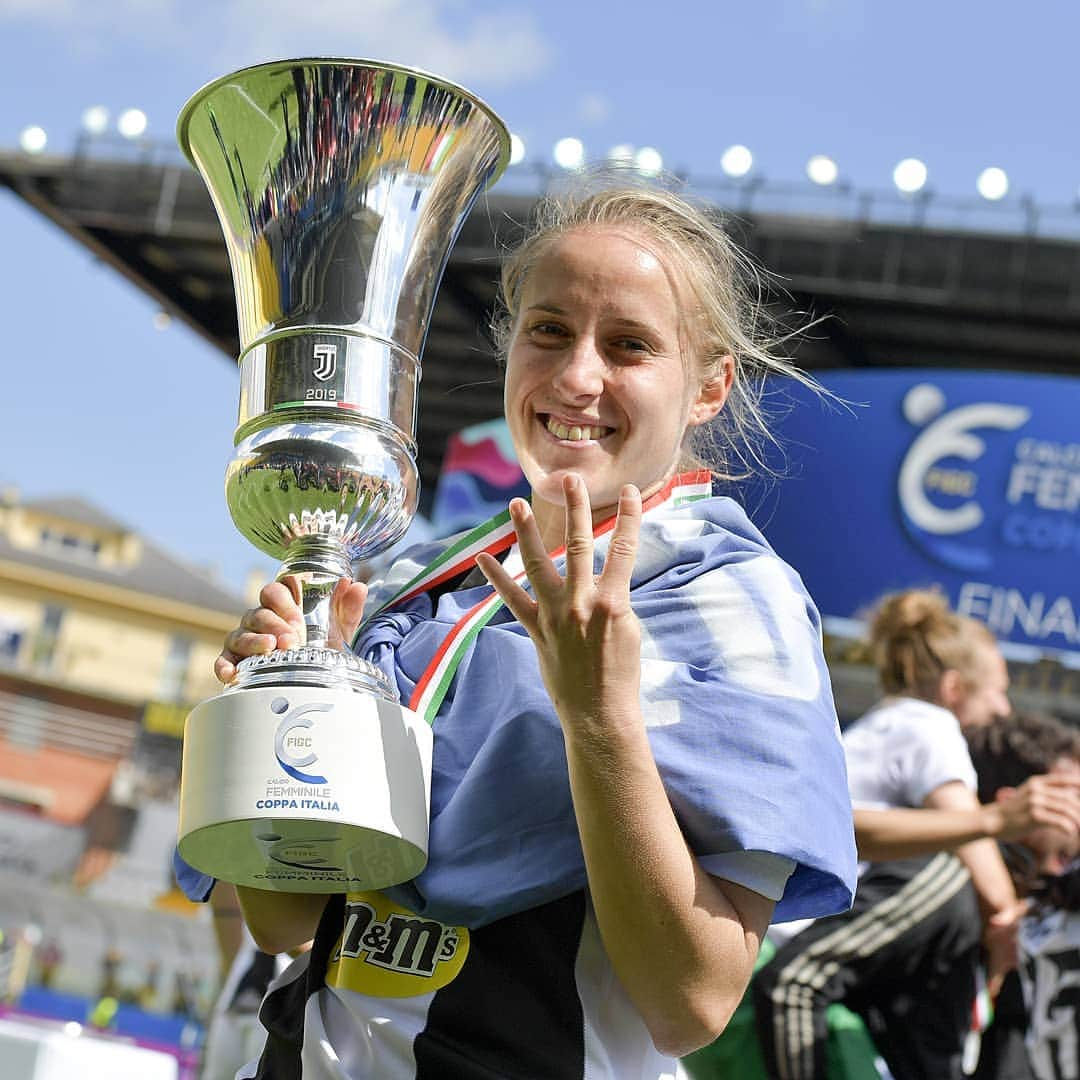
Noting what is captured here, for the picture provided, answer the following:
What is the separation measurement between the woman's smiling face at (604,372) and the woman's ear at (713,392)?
0.08m

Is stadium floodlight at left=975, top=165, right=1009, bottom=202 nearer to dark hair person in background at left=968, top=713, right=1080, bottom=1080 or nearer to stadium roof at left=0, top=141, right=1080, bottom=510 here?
stadium roof at left=0, top=141, right=1080, bottom=510

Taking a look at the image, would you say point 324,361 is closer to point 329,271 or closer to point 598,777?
point 329,271

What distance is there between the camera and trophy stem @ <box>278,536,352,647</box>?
1.67 m

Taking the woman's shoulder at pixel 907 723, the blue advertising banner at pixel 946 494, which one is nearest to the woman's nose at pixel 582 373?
the woman's shoulder at pixel 907 723

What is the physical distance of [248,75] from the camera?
174cm

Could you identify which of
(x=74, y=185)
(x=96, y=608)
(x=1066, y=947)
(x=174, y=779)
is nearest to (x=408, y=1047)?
(x=1066, y=947)

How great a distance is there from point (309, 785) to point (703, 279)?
729mm

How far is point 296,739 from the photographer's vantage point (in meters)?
1.40

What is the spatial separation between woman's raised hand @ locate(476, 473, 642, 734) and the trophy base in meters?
0.16

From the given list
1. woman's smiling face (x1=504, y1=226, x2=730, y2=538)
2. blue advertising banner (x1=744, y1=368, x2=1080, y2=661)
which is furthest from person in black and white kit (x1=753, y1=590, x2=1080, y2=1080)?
blue advertising banner (x1=744, y1=368, x2=1080, y2=661)

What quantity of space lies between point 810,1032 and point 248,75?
2.53m

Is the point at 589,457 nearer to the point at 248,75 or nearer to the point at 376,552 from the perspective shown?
the point at 376,552

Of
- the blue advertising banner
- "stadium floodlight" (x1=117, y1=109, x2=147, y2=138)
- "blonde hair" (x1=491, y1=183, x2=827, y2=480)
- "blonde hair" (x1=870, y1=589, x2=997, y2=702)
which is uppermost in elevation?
"stadium floodlight" (x1=117, y1=109, x2=147, y2=138)

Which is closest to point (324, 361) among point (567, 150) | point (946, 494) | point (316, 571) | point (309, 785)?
point (316, 571)
